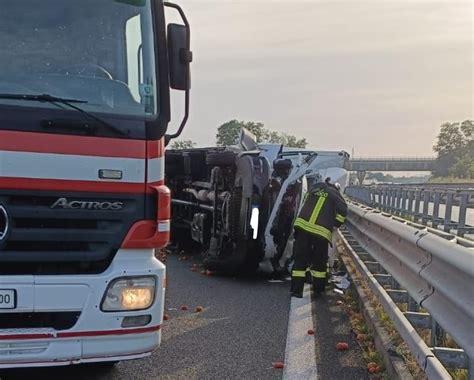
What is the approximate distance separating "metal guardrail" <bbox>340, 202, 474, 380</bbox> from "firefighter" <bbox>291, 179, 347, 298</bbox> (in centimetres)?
177

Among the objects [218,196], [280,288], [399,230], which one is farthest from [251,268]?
[399,230]

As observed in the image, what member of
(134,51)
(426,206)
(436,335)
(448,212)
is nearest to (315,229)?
(436,335)

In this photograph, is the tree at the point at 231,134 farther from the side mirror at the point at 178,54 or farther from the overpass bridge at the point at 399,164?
the overpass bridge at the point at 399,164

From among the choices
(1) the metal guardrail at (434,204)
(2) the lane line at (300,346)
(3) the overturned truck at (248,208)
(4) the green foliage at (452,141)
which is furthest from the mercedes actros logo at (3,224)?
(4) the green foliage at (452,141)

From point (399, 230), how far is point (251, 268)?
13.1 ft

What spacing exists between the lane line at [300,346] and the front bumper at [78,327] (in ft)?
4.39

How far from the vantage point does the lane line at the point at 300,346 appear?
4559mm

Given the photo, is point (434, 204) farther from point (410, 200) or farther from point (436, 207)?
point (410, 200)

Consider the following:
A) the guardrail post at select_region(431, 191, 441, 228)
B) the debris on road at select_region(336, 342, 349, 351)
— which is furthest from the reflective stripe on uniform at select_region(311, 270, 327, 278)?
the guardrail post at select_region(431, 191, 441, 228)

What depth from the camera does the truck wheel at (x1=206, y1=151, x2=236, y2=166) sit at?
8.73 metres

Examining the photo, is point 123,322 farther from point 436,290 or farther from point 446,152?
point 446,152

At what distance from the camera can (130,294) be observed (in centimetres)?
367

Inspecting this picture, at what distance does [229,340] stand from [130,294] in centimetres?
203

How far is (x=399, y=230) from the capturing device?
4.75 m
